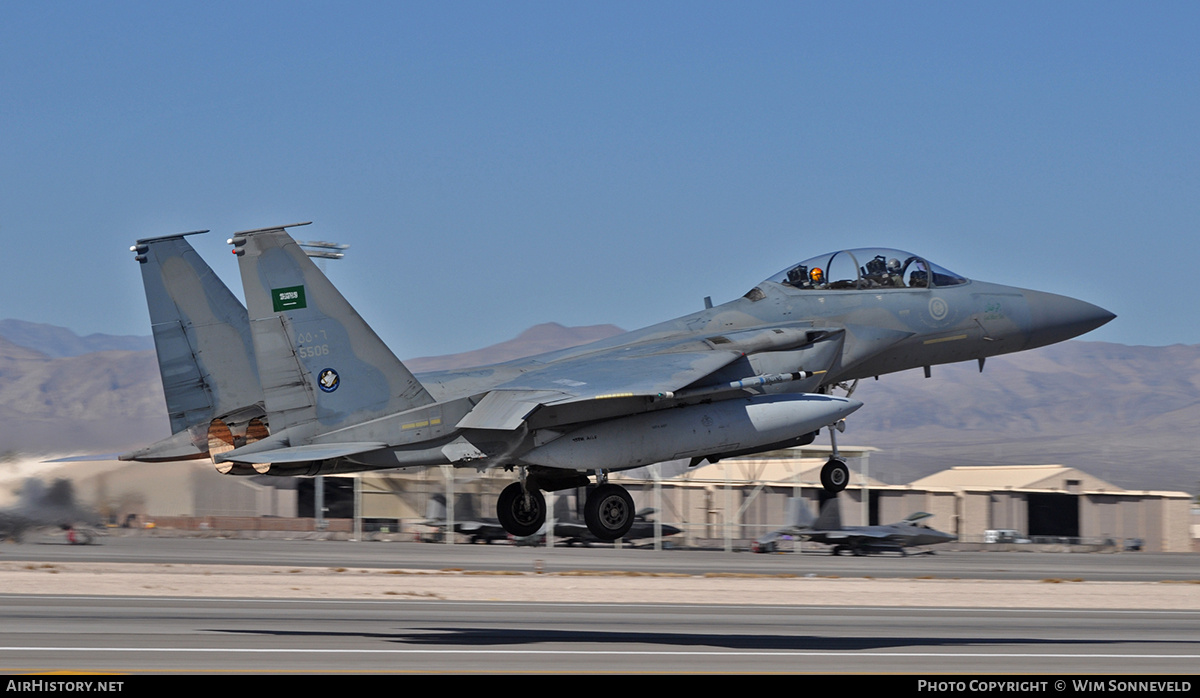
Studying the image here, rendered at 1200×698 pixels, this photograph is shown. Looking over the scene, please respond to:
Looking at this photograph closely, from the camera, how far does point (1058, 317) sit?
938 inches

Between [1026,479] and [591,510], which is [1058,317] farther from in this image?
[1026,479]

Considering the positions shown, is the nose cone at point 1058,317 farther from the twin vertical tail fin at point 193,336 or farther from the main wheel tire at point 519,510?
the twin vertical tail fin at point 193,336

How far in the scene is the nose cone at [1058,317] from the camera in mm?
23734

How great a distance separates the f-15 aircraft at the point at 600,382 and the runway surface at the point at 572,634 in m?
2.70

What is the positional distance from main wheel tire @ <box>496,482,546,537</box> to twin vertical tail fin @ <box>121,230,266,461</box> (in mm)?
6356

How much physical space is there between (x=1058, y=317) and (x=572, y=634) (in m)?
10.4

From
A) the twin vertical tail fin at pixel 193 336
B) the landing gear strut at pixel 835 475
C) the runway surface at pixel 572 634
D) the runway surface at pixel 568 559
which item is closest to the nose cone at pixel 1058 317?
the landing gear strut at pixel 835 475

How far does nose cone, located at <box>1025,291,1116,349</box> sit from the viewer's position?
23734mm

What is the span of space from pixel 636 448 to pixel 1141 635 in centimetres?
1240

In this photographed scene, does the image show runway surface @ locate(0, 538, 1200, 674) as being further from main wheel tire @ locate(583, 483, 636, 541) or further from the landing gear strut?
the landing gear strut

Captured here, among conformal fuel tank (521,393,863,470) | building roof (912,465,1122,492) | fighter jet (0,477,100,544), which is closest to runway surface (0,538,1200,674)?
fighter jet (0,477,100,544)

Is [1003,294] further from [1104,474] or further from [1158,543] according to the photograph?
[1104,474]

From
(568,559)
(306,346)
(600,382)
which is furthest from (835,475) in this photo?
(568,559)

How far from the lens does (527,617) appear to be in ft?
89.3
